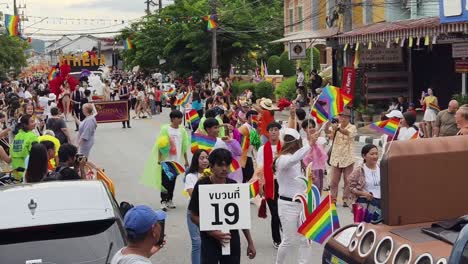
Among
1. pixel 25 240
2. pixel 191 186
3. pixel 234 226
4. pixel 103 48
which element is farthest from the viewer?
pixel 103 48

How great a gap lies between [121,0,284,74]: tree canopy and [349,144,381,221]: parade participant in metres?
35.8

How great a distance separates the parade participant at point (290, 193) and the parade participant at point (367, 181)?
956 millimetres

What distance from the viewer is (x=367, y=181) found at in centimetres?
921

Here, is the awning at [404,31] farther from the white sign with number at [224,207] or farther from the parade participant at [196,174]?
the white sign with number at [224,207]

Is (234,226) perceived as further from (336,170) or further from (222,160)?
(336,170)

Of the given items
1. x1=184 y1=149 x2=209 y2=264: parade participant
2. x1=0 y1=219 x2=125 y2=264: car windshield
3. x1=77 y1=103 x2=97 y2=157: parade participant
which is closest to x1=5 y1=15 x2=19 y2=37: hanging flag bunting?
x1=77 y1=103 x2=97 y2=157: parade participant

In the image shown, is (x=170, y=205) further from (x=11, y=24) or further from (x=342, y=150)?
(x=11, y=24)

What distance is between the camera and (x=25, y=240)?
558 cm

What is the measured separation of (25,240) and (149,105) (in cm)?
3180

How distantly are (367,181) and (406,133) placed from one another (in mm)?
2924

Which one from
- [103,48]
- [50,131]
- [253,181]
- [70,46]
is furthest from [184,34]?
[70,46]

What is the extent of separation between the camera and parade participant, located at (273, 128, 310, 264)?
324 inches

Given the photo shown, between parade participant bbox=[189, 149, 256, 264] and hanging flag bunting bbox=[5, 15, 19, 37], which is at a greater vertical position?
hanging flag bunting bbox=[5, 15, 19, 37]

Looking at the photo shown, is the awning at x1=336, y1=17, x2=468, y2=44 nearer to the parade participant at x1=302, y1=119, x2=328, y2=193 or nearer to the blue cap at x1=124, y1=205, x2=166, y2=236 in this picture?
the parade participant at x1=302, y1=119, x2=328, y2=193
